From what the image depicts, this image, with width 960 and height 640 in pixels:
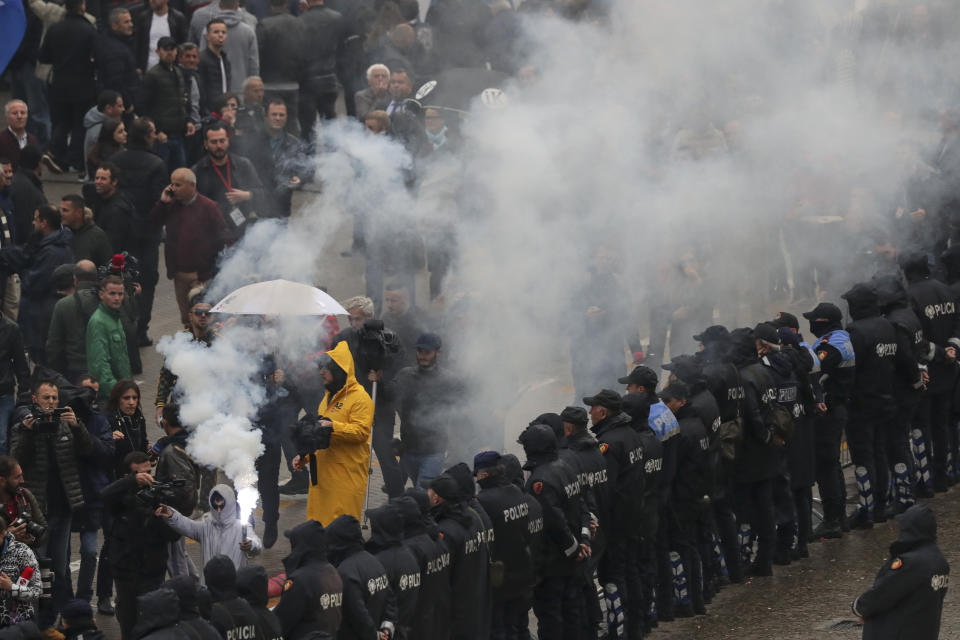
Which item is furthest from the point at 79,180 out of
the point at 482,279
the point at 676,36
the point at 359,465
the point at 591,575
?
the point at 591,575

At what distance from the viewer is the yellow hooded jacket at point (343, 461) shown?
9.84 metres

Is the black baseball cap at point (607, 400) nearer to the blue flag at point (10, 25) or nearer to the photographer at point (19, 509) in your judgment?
the photographer at point (19, 509)

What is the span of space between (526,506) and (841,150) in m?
→ 7.65

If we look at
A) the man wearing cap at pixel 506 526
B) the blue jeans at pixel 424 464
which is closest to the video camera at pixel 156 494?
the man wearing cap at pixel 506 526

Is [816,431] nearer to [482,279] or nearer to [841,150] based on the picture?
[482,279]

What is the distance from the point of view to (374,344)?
1107cm


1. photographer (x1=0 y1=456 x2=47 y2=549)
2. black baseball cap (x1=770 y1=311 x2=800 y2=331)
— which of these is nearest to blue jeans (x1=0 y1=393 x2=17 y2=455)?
photographer (x1=0 y1=456 x2=47 y2=549)

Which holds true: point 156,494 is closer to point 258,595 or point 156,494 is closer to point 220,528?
point 220,528

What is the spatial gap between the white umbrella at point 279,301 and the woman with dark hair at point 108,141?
13.0 ft

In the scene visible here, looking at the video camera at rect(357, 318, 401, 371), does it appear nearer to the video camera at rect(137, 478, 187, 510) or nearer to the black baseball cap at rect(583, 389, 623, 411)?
the black baseball cap at rect(583, 389, 623, 411)

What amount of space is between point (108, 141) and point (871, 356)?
6938 millimetres

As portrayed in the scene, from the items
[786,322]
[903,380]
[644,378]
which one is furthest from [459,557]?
[903,380]

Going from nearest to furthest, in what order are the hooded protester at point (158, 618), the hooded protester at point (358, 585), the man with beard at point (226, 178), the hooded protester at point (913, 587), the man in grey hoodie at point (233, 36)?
the hooded protester at point (158, 618), the hooded protester at point (358, 585), the hooded protester at point (913, 587), the man with beard at point (226, 178), the man in grey hoodie at point (233, 36)

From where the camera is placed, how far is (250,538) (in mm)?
9219
